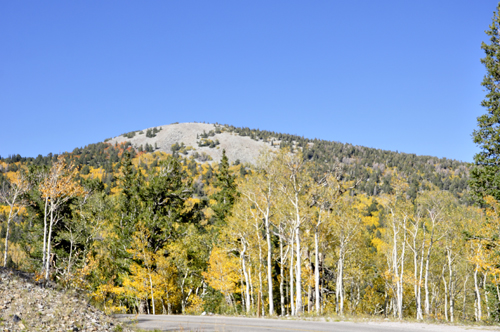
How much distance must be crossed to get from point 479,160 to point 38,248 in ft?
133

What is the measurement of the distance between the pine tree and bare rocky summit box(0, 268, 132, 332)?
20335 millimetres

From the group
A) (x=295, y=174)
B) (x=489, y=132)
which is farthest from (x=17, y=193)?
(x=489, y=132)

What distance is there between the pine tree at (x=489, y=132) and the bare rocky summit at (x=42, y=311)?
2033 centimetres

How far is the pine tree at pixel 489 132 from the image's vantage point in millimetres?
20625

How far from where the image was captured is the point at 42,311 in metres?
10.4

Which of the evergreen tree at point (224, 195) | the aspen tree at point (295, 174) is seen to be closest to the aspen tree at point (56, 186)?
the evergreen tree at point (224, 195)

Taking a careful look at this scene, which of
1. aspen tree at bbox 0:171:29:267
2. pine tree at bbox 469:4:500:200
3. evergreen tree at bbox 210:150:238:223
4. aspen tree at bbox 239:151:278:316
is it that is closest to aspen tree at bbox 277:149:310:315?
aspen tree at bbox 239:151:278:316

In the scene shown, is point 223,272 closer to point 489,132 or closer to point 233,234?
point 233,234

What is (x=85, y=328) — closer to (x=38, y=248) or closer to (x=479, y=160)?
(x=479, y=160)

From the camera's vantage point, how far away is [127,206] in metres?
39.9

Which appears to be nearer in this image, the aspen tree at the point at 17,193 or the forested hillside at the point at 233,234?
the forested hillside at the point at 233,234

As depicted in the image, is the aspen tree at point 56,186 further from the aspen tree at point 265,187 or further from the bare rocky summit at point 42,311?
the bare rocky summit at point 42,311

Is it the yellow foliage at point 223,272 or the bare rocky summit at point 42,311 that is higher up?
the bare rocky summit at point 42,311

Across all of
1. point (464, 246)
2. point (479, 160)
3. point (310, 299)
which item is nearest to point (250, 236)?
point (310, 299)
